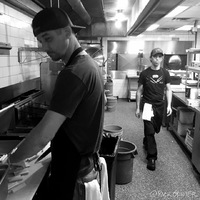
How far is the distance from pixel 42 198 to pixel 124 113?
Result: 4.45 m

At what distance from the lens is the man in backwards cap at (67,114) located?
1.07 m

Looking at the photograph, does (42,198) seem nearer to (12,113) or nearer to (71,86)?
(12,113)

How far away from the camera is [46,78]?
125 inches

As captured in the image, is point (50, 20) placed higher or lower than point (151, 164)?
higher

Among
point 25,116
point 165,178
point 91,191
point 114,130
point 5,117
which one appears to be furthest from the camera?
point 114,130

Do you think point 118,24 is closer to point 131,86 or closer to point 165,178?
point 131,86

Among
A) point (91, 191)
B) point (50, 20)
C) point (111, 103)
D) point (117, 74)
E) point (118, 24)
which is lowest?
point (111, 103)

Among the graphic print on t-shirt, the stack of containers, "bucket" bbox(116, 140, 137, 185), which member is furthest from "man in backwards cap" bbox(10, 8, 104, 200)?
the stack of containers

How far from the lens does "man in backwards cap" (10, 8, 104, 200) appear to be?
107cm

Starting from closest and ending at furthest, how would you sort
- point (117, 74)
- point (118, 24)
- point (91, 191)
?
1. point (91, 191)
2. point (118, 24)
3. point (117, 74)

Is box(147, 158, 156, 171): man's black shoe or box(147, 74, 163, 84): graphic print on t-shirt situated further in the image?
box(147, 74, 163, 84): graphic print on t-shirt

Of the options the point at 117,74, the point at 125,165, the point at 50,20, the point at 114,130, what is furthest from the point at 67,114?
the point at 117,74

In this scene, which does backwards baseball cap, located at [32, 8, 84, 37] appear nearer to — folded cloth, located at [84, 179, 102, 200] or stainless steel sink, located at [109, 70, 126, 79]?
folded cloth, located at [84, 179, 102, 200]

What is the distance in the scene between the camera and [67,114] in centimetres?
108
